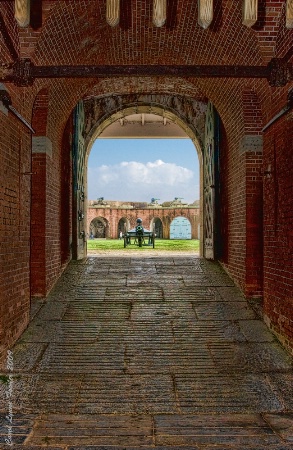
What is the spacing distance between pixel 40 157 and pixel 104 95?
3.93 metres

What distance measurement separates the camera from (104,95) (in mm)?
10078

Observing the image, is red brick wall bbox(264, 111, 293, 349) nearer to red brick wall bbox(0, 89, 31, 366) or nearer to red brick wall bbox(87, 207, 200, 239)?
red brick wall bbox(0, 89, 31, 366)

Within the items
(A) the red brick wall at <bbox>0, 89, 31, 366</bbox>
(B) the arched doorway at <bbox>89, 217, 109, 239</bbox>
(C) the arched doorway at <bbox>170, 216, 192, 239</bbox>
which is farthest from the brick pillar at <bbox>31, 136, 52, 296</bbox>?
(B) the arched doorway at <bbox>89, 217, 109, 239</bbox>

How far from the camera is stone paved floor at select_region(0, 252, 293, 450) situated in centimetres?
339

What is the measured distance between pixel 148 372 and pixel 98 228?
31274 mm

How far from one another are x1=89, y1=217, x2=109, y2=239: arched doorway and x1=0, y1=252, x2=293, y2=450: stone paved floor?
27.6 metres

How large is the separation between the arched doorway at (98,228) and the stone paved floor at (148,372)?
27.6 m

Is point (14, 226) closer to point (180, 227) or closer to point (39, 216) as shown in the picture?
point (39, 216)

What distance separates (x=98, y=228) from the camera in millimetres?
35656

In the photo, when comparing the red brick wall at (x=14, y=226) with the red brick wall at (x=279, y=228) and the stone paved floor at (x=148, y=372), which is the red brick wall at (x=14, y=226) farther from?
the red brick wall at (x=279, y=228)

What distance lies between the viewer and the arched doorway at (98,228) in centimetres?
3509

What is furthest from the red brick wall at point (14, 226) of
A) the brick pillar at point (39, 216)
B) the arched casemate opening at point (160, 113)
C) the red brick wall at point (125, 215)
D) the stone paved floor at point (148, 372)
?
the red brick wall at point (125, 215)

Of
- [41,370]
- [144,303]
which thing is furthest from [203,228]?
[41,370]

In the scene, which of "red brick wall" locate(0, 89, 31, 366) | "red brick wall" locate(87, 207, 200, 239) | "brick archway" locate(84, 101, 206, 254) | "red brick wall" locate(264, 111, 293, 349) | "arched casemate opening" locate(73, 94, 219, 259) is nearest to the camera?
"red brick wall" locate(0, 89, 31, 366)
